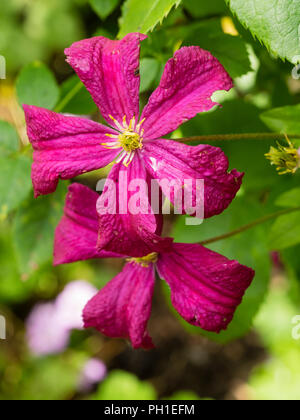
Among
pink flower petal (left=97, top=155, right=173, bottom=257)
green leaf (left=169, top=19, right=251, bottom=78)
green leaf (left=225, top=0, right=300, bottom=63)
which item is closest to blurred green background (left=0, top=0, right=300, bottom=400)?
green leaf (left=169, top=19, right=251, bottom=78)

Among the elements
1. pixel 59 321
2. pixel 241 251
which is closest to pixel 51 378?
pixel 59 321

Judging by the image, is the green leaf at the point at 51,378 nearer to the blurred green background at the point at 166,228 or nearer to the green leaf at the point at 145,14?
the blurred green background at the point at 166,228

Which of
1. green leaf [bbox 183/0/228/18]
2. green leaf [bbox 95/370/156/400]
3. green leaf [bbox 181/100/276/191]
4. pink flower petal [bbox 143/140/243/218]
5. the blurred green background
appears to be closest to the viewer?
pink flower petal [bbox 143/140/243/218]

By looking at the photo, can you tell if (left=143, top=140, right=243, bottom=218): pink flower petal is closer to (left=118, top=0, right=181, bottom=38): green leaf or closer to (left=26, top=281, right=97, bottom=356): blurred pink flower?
(left=118, top=0, right=181, bottom=38): green leaf

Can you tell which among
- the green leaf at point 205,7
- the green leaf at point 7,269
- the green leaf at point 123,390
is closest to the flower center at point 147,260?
the green leaf at point 205,7

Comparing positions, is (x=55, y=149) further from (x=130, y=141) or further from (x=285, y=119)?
(x=285, y=119)
